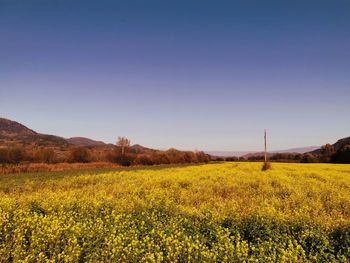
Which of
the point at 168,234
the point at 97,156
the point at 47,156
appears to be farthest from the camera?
the point at 97,156

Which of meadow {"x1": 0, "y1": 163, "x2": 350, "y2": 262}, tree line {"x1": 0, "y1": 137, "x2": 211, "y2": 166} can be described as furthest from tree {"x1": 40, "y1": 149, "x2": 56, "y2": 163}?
meadow {"x1": 0, "y1": 163, "x2": 350, "y2": 262}

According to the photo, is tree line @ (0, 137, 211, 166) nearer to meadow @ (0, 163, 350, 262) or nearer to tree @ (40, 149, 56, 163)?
tree @ (40, 149, 56, 163)

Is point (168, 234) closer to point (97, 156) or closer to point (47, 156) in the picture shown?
point (47, 156)

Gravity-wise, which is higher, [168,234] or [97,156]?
[97,156]

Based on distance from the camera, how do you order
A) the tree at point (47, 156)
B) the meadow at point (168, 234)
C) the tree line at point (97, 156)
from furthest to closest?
the tree at point (47, 156), the tree line at point (97, 156), the meadow at point (168, 234)

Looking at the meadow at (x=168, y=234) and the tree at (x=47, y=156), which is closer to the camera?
the meadow at (x=168, y=234)

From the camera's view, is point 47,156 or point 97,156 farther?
point 97,156

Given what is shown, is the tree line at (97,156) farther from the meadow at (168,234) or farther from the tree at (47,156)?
the meadow at (168,234)

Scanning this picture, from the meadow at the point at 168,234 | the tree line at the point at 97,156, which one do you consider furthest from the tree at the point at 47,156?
the meadow at the point at 168,234

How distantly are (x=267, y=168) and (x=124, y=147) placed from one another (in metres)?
51.0

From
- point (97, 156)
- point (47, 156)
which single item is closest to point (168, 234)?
point (47, 156)

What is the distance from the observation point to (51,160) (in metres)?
56.7

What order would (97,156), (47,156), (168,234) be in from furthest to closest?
(97,156) < (47,156) < (168,234)

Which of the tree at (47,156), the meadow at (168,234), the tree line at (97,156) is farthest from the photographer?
the tree at (47,156)
